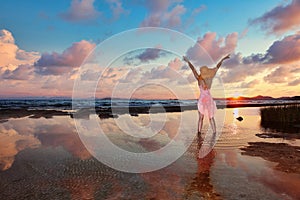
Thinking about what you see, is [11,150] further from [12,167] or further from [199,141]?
[199,141]

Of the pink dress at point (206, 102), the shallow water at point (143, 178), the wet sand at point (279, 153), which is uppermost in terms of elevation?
the pink dress at point (206, 102)

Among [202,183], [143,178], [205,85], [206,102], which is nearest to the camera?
[202,183]

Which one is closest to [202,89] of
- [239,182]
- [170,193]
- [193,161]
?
[193,161]

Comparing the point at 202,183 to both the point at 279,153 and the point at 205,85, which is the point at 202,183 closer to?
the point at 279,153

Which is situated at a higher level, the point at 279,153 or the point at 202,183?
the point at 279,153

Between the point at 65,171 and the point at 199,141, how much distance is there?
7.40 m

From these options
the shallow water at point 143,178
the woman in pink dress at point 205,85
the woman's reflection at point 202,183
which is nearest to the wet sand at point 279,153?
the shallow water at point 143,178

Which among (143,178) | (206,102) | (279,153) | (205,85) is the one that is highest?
(205,85)

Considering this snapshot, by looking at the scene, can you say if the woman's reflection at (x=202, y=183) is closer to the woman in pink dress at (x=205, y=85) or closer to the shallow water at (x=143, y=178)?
the shallow water at (x=143, y=178)

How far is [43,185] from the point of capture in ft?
23.1

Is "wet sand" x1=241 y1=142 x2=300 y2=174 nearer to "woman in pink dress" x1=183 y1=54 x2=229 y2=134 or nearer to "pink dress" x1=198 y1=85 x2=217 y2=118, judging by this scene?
"pink dress" x1=198 y1=85 x2=217 y2=118

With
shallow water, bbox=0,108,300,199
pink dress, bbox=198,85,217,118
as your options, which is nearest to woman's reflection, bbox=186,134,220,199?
shallow water, bbox=0,108,300,199

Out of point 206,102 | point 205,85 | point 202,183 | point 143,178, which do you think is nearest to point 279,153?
point 206,102

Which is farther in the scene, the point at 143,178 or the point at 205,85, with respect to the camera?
the point at 205,85
